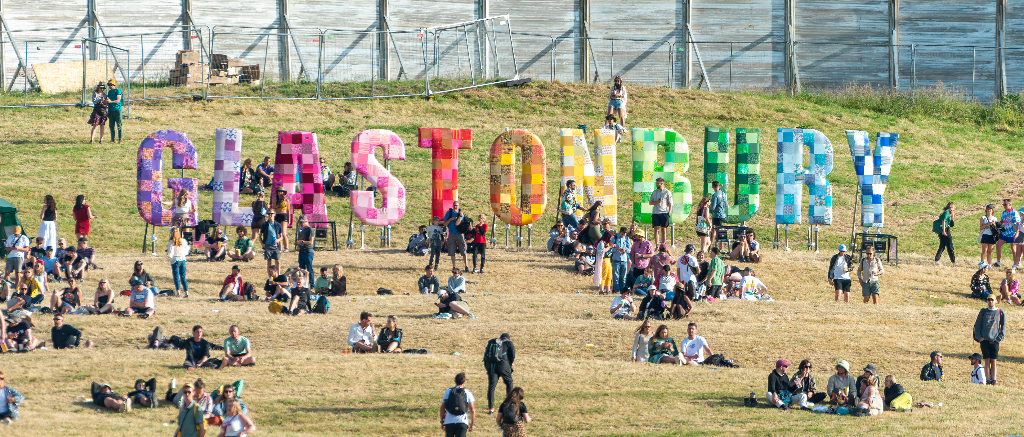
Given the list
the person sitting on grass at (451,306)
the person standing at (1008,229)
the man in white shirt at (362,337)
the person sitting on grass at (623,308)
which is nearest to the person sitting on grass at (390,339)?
the man in white shirt at (362,337)

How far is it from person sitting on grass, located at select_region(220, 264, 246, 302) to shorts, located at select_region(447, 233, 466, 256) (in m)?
5.23

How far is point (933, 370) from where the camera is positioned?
2169 cm

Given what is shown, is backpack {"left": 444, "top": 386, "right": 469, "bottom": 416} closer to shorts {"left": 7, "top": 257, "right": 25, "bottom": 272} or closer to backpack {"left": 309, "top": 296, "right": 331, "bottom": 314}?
backpack {"left": 309, "top": 296, "right": 331, "bottom": 314}

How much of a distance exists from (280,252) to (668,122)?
17412 mm

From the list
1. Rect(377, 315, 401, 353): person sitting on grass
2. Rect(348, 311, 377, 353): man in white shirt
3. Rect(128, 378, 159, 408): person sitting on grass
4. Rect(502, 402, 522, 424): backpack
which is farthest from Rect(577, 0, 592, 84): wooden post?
Rect(502, 402, 522, 424): backpack

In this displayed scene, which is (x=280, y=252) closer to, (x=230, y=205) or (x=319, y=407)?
(x=230, y=205)

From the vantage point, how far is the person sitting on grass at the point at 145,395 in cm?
1936

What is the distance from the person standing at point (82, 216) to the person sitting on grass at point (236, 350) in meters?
10.9

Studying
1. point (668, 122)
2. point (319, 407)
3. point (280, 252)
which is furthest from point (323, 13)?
point (319, 407)

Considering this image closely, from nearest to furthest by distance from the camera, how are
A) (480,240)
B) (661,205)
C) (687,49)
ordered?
(480,240) < (661,205) < (687,49)

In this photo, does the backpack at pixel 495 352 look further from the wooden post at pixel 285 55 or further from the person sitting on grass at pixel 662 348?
the wooden post at pixel 285 55

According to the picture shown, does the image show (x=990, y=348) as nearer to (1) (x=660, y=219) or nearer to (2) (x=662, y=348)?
(2) (x=662, y=348)

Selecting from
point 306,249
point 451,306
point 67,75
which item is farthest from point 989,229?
point 67,75

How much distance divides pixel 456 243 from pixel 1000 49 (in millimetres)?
29461
